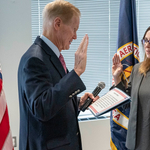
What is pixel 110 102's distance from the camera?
1177 millimetres

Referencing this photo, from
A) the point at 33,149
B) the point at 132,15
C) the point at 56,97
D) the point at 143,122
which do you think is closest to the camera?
the point at 56,97

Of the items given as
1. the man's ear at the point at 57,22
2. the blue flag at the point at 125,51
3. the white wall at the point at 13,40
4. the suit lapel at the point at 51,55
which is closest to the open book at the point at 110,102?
the suit lapel at the point at 51,55

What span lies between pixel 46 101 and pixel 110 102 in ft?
1.60

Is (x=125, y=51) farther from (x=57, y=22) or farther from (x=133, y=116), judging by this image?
(x=57, y=22)

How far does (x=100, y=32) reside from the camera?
2.74 m

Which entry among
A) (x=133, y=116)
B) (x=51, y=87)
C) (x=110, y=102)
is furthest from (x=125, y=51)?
(x=51, y=87)

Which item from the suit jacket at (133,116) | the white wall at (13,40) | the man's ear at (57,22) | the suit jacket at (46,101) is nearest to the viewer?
the suit jacket at (46,101)

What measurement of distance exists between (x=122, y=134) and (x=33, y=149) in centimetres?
151

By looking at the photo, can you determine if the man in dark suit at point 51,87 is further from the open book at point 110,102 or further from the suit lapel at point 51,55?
the open book at point 110,102

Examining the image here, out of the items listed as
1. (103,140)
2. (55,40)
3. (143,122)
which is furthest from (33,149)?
(103,140)

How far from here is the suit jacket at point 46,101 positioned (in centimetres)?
89

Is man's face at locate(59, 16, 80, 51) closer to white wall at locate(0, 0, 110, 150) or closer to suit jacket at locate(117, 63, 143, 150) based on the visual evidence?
suit jacket at locate(117, 63, 143, 150)

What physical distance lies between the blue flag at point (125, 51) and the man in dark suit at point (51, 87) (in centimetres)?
125

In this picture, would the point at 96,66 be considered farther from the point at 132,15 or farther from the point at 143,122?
the point at 143,122
